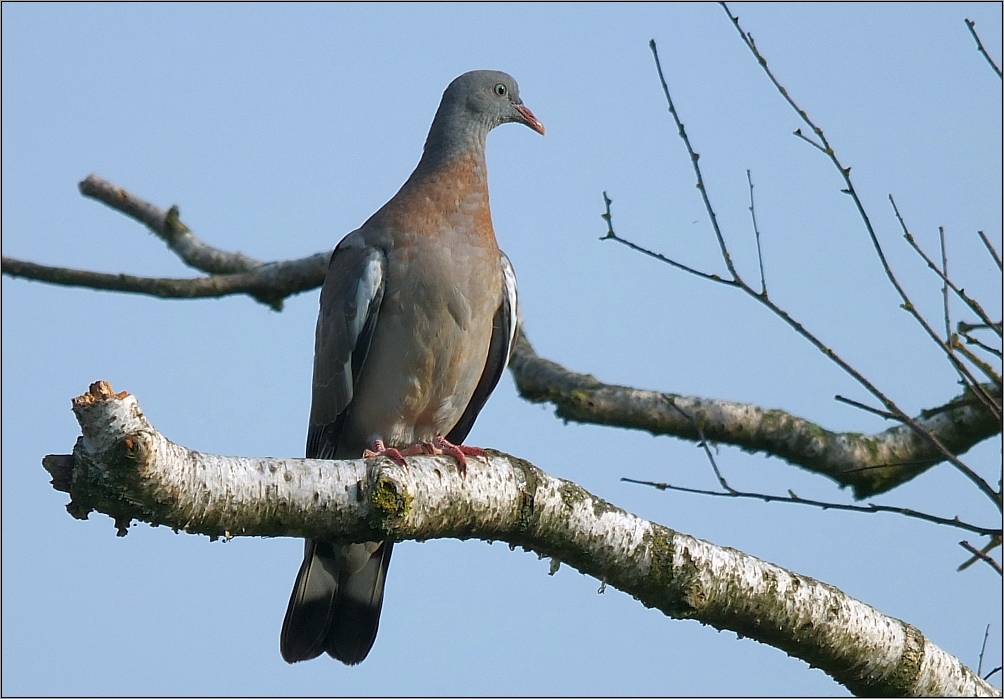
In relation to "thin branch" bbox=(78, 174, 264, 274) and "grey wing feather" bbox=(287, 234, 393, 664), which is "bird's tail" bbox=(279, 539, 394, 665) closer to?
"grey wing feather" bbox=(287, 234, 393, 664)

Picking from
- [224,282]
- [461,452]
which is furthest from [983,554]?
[224,282]

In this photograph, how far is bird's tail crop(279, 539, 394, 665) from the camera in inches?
160

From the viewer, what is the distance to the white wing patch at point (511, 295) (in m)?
4.46

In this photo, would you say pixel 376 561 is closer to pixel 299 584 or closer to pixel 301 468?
pixel 299 584

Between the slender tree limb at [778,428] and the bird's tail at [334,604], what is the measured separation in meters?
1.31

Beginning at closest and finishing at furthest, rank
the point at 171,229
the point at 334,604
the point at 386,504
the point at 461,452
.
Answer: the point at 386,504 < the point at 461,452 < the point at 334,604 < the point at 171,229

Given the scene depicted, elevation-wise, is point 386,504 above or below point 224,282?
below

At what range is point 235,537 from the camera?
2660 millimetres

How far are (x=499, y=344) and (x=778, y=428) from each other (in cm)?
130

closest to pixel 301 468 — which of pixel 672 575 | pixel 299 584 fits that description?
pixel 672 575

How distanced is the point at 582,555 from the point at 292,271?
305 cm

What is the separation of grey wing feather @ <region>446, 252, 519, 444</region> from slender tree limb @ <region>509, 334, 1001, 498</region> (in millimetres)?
523

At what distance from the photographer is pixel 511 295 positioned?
447cm

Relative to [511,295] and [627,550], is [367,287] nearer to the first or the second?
[511,295]
